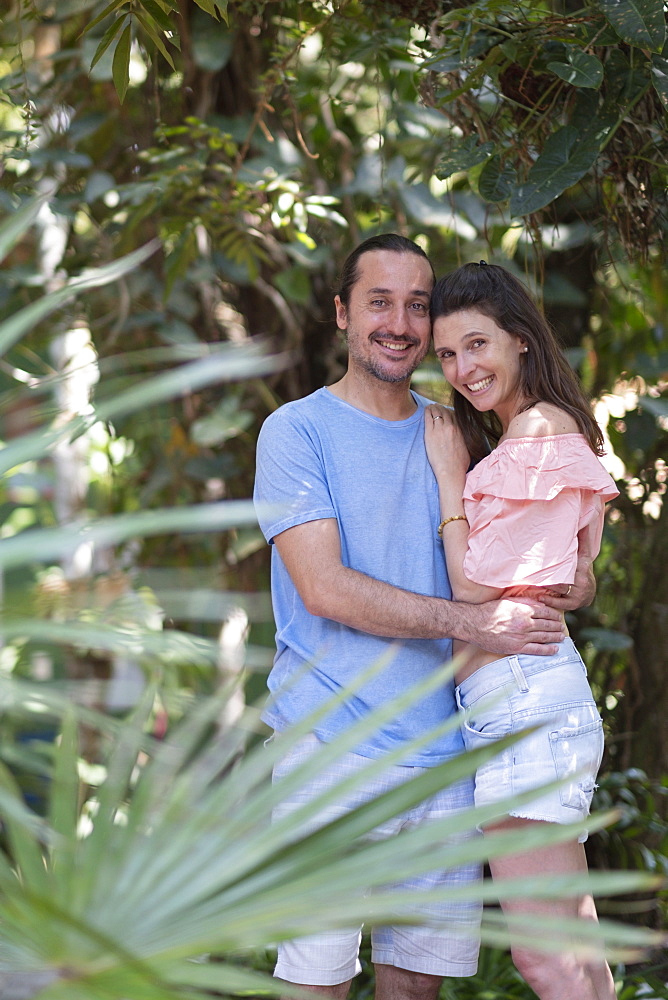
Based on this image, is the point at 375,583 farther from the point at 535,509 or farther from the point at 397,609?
the point at 535,509

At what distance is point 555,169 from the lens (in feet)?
5.70

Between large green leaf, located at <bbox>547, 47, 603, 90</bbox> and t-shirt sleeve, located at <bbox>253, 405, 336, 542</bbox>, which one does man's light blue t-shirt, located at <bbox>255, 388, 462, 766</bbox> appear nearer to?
t-shirt sleeve, located at <bbox>253, 405, 336, 542</bbox>

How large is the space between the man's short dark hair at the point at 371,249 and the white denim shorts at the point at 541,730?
2.62 feet

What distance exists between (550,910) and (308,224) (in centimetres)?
199

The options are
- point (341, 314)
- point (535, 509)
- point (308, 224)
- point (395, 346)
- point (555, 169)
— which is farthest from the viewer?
point (308, 224)

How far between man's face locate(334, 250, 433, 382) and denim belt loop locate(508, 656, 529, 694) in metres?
0.57

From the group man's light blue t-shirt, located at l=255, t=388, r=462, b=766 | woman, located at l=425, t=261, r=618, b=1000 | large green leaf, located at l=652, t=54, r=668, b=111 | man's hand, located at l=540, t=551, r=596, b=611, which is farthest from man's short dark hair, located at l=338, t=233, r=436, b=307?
man's hand, located at l=540, t=551, r=596, b=611

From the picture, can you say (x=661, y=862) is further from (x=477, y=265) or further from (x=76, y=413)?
(x=76, y=413)

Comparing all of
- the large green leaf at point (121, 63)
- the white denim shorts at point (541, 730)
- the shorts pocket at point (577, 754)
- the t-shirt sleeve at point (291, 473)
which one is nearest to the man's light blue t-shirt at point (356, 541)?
the t-shirt sleeve at point (291, 473)

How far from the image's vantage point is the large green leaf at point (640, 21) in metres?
1.53

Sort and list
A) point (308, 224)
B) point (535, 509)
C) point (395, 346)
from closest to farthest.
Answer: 1. point (535, 509)
2. point (395, 346)
3. point (308, 224)

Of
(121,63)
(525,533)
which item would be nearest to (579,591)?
(525,533)

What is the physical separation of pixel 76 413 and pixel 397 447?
109cm

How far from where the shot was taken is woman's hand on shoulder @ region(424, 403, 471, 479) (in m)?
1.82
